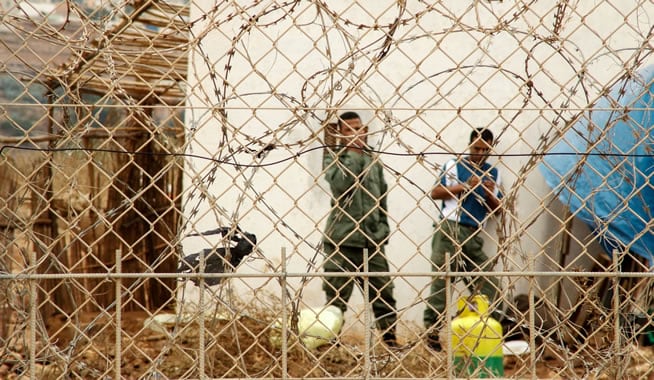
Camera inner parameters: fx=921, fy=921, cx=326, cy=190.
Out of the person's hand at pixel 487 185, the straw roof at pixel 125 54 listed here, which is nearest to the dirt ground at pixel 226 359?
the person's hand at pixel 487 185

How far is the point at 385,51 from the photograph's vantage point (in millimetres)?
2775

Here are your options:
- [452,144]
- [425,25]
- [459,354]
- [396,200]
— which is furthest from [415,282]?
[459,354]

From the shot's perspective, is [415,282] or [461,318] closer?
[461,318]

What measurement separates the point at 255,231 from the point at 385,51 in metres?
3.96

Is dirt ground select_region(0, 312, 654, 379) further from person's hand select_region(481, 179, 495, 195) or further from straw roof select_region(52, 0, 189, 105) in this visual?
straw roof select_region(52, 0, 189, 105)

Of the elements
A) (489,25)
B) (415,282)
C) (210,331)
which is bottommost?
(210,331)

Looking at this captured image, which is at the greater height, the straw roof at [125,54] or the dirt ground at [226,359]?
the straw roof at [125,54]

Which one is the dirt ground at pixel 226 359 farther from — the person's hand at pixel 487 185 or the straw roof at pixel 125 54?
the straw roof at pixel 125 54

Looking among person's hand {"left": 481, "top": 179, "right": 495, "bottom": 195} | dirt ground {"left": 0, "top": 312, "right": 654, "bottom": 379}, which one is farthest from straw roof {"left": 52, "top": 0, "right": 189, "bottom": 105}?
person's hand {"left": 481, "top": 179, "right": 495, "bottom": 195}

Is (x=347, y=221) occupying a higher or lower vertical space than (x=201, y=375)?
higher

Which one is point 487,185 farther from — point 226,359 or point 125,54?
point 125,54

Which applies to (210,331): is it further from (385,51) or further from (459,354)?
(459,354)

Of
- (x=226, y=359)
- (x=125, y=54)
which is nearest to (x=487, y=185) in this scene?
(x=226, y=359)

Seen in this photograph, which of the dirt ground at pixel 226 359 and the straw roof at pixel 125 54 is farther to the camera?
the dirt ground at pixel 226 359
